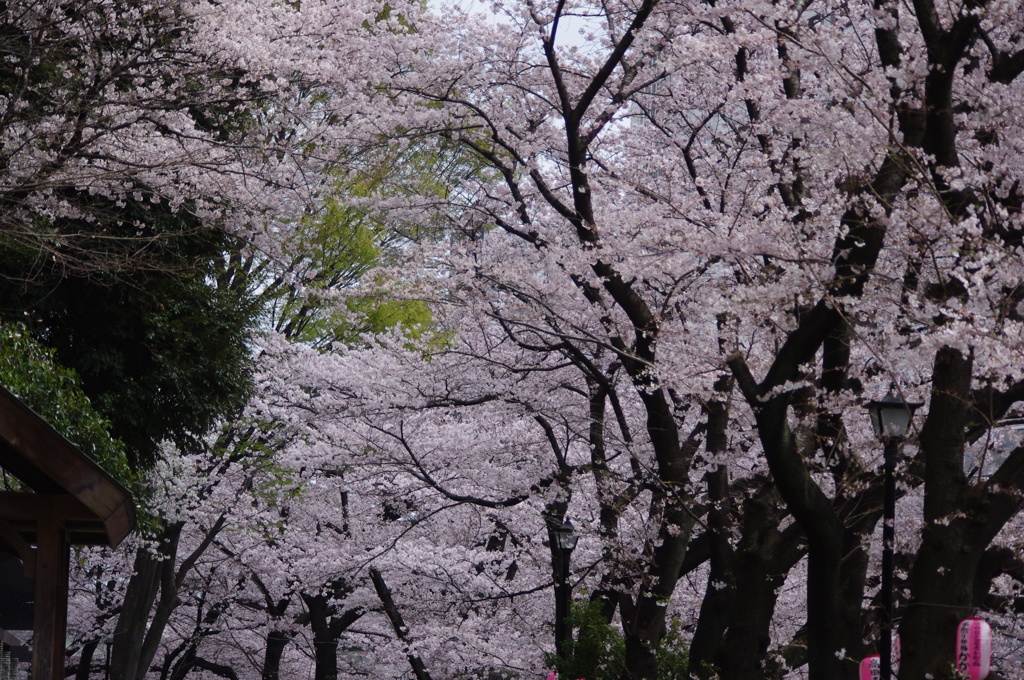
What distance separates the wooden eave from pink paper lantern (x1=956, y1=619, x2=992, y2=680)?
4.67 metres

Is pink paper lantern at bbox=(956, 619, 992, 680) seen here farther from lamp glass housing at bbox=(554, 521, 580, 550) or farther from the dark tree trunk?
the dark tree trunk

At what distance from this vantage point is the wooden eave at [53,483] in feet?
19.9

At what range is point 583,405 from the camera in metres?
13.6

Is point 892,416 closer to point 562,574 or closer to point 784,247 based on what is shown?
point 784,247

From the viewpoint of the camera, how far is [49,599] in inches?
251

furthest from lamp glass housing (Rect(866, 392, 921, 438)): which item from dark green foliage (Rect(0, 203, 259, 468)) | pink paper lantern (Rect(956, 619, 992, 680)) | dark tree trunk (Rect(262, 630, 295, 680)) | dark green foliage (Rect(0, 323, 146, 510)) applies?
dark tree trunk (Rect(262, 630, 295, 680))

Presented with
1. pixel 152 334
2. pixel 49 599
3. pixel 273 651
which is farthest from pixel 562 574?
pixel 273 651

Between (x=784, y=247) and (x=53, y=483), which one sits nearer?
(x=53, y=483)

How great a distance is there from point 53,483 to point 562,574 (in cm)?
668

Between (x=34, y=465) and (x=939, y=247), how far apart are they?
18.4 feet

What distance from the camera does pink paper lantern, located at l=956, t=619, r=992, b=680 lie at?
5.68 m

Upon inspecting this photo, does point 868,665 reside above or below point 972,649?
above

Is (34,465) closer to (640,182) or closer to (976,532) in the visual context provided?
(976,532)

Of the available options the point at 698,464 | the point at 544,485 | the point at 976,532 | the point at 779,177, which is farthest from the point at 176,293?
the point at 976,532
